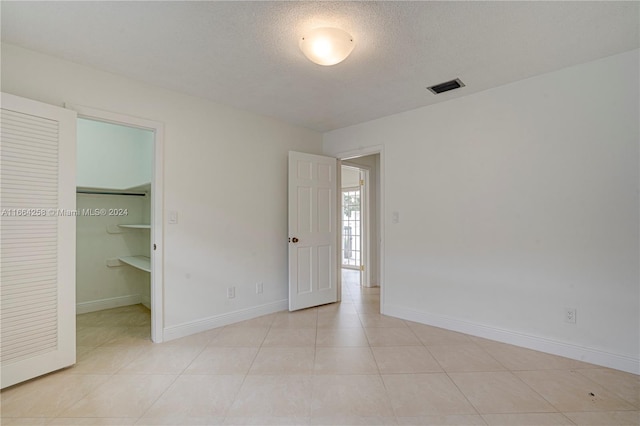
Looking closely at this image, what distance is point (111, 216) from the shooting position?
13.0ft

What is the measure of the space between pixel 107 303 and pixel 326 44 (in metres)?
4.08

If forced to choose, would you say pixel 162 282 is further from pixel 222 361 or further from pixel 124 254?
pixel 124 254

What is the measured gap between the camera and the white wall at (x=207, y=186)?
246 cm

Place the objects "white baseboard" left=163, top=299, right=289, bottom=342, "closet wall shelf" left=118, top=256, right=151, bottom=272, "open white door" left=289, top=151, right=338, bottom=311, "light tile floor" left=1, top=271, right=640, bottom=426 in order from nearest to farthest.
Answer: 1. "light tile floor" left=1, top=271, right=640, bottom=426
2. "white baseboard" left=163, top=299, right=289, bottom=342
3. "closet wall shelf" left=118, top=256, right=151, bottom=272
4. "open white door" left=289, top=151, right=338, bottom=311

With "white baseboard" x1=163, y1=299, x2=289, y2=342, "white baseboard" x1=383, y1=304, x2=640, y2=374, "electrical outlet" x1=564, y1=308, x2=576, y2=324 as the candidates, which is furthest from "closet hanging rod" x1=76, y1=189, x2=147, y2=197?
"electrical outlet" x1=564, y1=308, x2=576, y2=324

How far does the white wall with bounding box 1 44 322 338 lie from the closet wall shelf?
0.74 m

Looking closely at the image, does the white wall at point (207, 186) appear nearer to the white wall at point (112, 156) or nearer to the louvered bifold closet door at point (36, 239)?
the louvered bifold closet door at point (36, 239)

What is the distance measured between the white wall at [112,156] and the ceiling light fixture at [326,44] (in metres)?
2.75

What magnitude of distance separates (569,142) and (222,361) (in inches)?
134

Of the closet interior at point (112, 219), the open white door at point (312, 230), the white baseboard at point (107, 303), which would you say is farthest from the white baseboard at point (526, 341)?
the white baseboard at point (107, 303)

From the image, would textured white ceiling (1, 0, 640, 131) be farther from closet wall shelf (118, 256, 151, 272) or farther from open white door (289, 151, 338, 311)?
closet wall shelf (118, 256, 151, 272)

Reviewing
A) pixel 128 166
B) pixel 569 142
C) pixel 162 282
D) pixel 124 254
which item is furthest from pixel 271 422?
pixel 128 166

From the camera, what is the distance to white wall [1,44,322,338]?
2455 millimetres

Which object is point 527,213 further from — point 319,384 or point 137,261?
point 137,261
